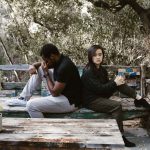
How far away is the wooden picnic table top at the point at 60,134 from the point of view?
3.38m

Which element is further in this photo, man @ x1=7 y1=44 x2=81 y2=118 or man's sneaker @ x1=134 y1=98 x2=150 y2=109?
man's sneaker @ x1=134 y1=98 x2=150 y2=109

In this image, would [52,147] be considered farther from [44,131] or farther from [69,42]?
[69,42]

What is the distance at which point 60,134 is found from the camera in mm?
3666

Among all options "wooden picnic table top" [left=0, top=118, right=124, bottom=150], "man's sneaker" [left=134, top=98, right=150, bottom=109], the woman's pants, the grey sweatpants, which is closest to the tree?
"man's sneaker" [left=134, top=98, right=150, bottom=109]

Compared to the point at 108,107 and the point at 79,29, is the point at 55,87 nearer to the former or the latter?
the point at 108,107

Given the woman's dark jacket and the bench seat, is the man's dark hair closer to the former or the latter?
the woman's dark jacket

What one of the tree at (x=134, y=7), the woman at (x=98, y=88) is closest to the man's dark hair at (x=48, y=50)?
the woman at (x=98, y=88)

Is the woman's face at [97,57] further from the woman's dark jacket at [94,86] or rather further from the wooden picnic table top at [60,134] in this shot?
the wooden picnic table top at [60,134]

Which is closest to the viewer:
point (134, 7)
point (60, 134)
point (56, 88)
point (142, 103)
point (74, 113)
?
point (60, 134)

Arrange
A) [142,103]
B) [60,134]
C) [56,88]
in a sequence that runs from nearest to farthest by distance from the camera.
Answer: [60,134], [56,88], [142,103]

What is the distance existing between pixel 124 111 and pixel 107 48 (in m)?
8.32

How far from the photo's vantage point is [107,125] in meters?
4.10

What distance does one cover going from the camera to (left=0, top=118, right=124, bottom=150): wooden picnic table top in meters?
3.38

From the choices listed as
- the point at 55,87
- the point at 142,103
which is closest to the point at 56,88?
the point at 55,87
